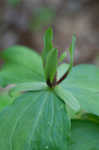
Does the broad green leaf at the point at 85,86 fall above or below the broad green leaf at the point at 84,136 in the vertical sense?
above

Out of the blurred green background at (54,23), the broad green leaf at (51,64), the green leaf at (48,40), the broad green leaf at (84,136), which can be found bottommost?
the blurred green background at (54,23)

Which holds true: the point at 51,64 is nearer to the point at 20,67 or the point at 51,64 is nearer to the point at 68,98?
the point at 68,98

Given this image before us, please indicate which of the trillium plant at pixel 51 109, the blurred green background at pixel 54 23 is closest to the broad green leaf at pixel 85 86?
the trillium plant at pixel 51 109

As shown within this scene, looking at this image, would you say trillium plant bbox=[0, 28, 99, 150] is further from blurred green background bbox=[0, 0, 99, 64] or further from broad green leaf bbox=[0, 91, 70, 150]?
blurred green background bbox=[0, 0, 99, 64]

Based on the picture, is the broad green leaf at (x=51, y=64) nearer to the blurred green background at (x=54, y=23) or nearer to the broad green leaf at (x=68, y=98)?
the broad green leaf at (x=68, y=98)

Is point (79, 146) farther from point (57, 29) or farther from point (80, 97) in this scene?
point (57, 29)

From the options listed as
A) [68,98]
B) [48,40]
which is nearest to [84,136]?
[68,98]
